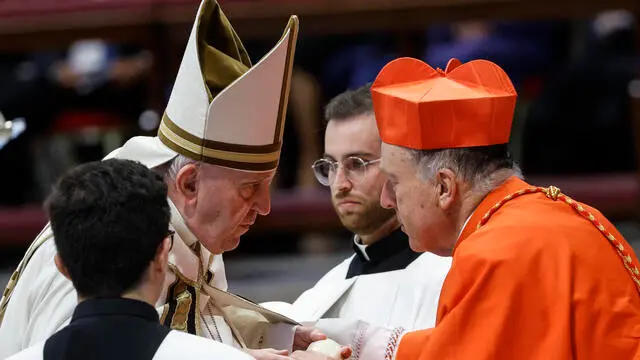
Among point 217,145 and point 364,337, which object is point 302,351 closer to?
point 364,337

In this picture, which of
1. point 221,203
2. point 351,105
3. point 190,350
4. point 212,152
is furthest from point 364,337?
point 190,350

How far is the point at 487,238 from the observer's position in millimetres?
2662

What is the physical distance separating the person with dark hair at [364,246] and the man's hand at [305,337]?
0.35 m

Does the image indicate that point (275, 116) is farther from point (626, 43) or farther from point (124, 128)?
point (626, 43)

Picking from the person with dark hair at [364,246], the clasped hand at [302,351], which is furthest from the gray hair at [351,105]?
the clasped hand at [302,351]

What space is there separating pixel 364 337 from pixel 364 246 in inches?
20.9

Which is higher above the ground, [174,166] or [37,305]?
[174,166]

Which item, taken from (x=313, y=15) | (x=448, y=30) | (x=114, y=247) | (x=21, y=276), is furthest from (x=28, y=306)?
(x=448, y=30)

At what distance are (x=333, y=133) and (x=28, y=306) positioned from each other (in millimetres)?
1227

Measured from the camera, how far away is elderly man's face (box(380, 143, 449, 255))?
2.87 meters

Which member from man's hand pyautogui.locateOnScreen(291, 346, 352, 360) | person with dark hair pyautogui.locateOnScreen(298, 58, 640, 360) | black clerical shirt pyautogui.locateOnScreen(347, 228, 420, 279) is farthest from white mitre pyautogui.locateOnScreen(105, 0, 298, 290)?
black clerical shirt pyautogui.locateOnScreen(347, 228, 420, 279)

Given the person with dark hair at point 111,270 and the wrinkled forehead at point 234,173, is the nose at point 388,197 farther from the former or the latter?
the person with dark hair at point 111,270

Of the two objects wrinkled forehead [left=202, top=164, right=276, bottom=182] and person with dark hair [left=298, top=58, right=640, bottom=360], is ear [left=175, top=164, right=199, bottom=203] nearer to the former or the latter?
wrinkled forehead [left=202, top=164, right=276, bottom=182]

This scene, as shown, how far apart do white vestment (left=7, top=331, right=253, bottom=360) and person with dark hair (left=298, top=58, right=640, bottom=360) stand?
0.66m
